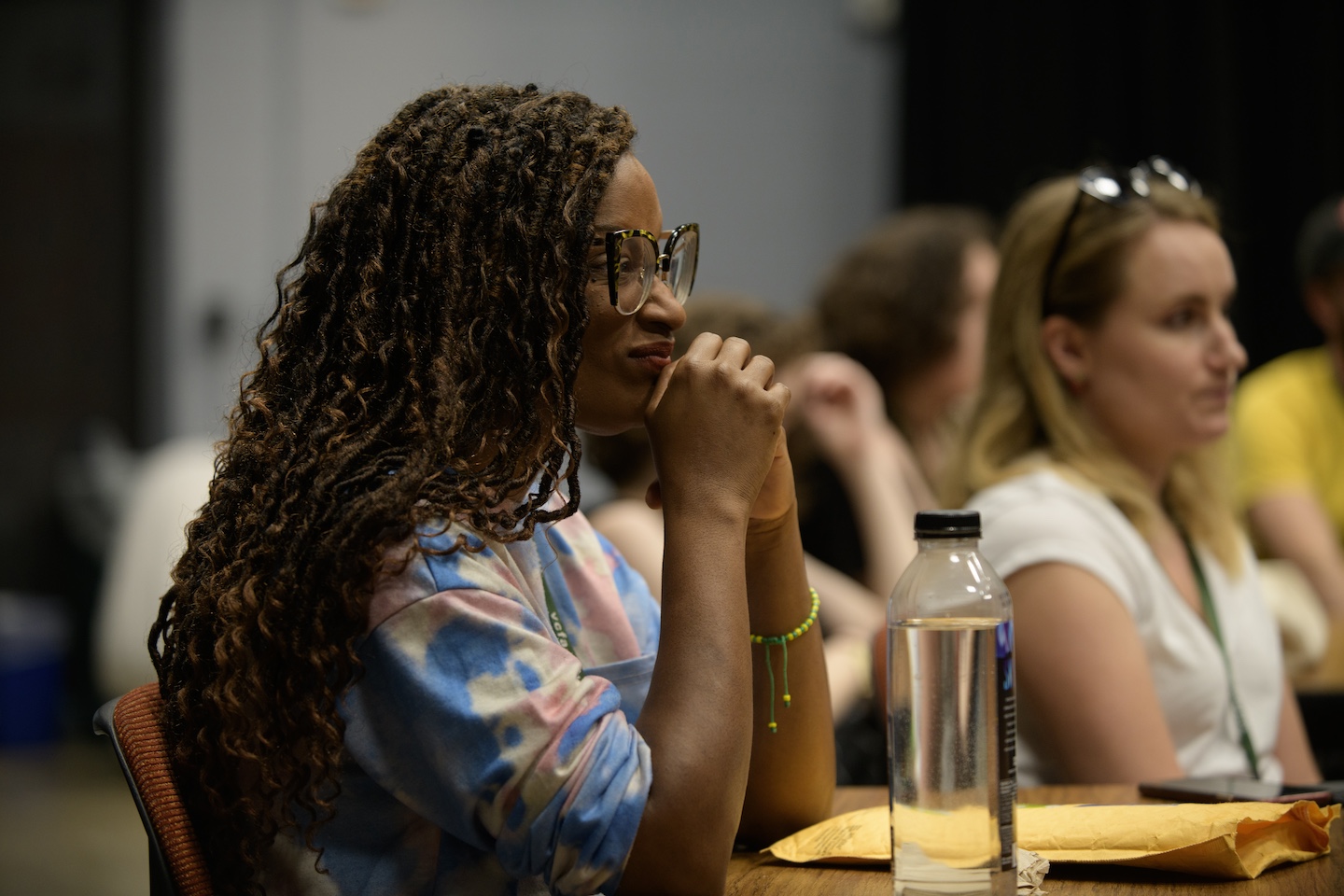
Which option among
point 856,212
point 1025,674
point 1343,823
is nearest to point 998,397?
point 1025,674

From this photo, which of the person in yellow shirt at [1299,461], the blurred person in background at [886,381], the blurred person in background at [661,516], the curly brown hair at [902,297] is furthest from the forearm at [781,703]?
the person in yellow shirt at [1299,461]

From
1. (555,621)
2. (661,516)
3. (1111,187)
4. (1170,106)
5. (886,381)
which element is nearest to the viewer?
(555,621)

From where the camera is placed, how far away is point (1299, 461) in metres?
3.55

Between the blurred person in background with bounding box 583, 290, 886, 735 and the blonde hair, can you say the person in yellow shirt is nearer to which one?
the blurred person in background with bounding box 583, 290, 886, 735

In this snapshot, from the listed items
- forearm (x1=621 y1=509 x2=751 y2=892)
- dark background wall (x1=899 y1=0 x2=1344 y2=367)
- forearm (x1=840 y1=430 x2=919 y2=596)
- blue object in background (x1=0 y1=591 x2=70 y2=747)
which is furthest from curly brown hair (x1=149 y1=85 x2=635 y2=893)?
blue object in background (x1=0 y1=591 x2=70 y2=747)

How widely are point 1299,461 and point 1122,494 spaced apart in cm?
203

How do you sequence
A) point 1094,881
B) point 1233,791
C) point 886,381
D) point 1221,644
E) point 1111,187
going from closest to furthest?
point 1094,881 < point 1233,791 < point 1221,644 < point 1111,187 < point 886,381

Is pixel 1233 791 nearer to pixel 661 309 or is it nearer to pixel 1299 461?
pixel 661 309

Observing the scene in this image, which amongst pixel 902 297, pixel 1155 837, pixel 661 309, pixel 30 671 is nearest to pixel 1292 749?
pixel 1155 837

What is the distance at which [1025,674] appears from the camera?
1.60 metres

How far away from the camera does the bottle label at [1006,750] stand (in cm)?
93

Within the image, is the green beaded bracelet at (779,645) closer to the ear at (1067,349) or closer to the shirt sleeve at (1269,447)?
the ear at (1067,349)

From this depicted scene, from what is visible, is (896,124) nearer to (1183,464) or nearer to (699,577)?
(1183,464)

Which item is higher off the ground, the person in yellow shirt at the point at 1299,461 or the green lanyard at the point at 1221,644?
the green lanyard at the point at 1221,644
